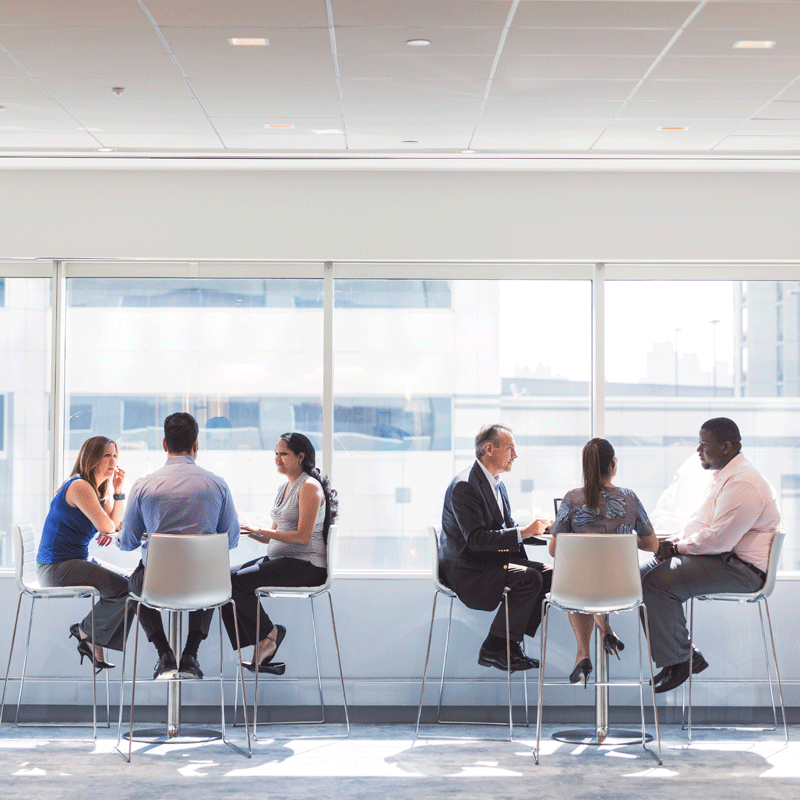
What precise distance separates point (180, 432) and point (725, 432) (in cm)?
279

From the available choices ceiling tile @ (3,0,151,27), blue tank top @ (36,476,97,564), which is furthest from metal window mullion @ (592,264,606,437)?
ceiling tile @ (3,0,151,27)

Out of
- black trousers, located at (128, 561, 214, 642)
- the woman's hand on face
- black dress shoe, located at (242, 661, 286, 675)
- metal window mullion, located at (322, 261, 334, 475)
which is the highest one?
metal window mullion, located at (322, 261, 334, 475)

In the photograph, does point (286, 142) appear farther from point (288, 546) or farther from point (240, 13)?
point (288, 546)

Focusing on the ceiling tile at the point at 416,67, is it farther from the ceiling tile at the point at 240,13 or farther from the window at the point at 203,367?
the window at the point at 203,367

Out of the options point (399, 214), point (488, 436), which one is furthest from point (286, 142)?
point (488, 436)

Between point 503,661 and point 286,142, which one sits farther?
point 286,142

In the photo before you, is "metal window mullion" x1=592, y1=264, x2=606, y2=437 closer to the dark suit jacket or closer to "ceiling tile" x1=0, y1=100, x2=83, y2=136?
the dark suit jacket

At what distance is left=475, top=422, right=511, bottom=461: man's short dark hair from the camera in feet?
15.8

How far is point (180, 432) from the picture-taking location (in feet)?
15.0

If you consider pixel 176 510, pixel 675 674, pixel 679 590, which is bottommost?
pixel 675 674

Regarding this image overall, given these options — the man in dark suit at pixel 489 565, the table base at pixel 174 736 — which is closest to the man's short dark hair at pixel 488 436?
the man in dark suit at pixel 489 565

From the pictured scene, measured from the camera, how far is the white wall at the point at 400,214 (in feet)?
17.5

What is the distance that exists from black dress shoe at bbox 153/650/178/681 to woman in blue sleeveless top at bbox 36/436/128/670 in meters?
0.32

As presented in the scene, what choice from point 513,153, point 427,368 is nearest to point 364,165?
point 513,153
